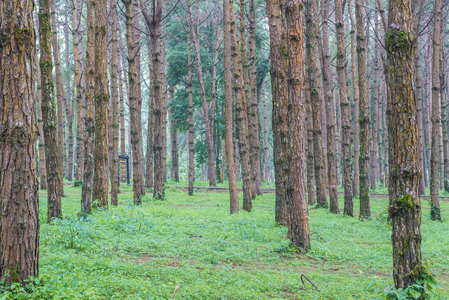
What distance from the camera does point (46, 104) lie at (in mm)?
8234

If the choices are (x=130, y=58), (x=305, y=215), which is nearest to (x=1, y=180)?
(x=305, y=215)

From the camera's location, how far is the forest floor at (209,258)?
4.61m

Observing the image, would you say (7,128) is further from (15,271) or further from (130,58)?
(130,58)

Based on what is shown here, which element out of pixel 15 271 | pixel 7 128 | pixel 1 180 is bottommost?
pixel 15 271

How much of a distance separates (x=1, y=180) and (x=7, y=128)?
530mm

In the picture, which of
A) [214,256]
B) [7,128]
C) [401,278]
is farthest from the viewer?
A: [214,256]

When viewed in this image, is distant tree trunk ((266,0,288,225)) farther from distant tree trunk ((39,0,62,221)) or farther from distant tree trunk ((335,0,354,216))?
distant tree trunk ((39,0,62,221))

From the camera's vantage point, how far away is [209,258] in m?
6.38

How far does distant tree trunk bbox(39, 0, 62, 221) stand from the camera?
8.22 m

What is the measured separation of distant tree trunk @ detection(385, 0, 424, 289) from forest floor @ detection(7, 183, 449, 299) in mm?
730

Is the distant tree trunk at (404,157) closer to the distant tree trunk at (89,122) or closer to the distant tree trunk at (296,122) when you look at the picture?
the distant tree trunk at (296,122)

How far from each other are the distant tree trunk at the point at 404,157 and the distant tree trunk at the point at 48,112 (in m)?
6.77

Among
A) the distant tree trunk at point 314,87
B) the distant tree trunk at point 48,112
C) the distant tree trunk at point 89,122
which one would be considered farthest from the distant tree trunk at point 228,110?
the distant tree trunk at point 48,112

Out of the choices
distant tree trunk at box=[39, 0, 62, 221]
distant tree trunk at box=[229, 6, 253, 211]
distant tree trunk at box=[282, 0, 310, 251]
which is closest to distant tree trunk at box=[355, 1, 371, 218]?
distant tree trunk at box=[229, 6, 253, 211]
